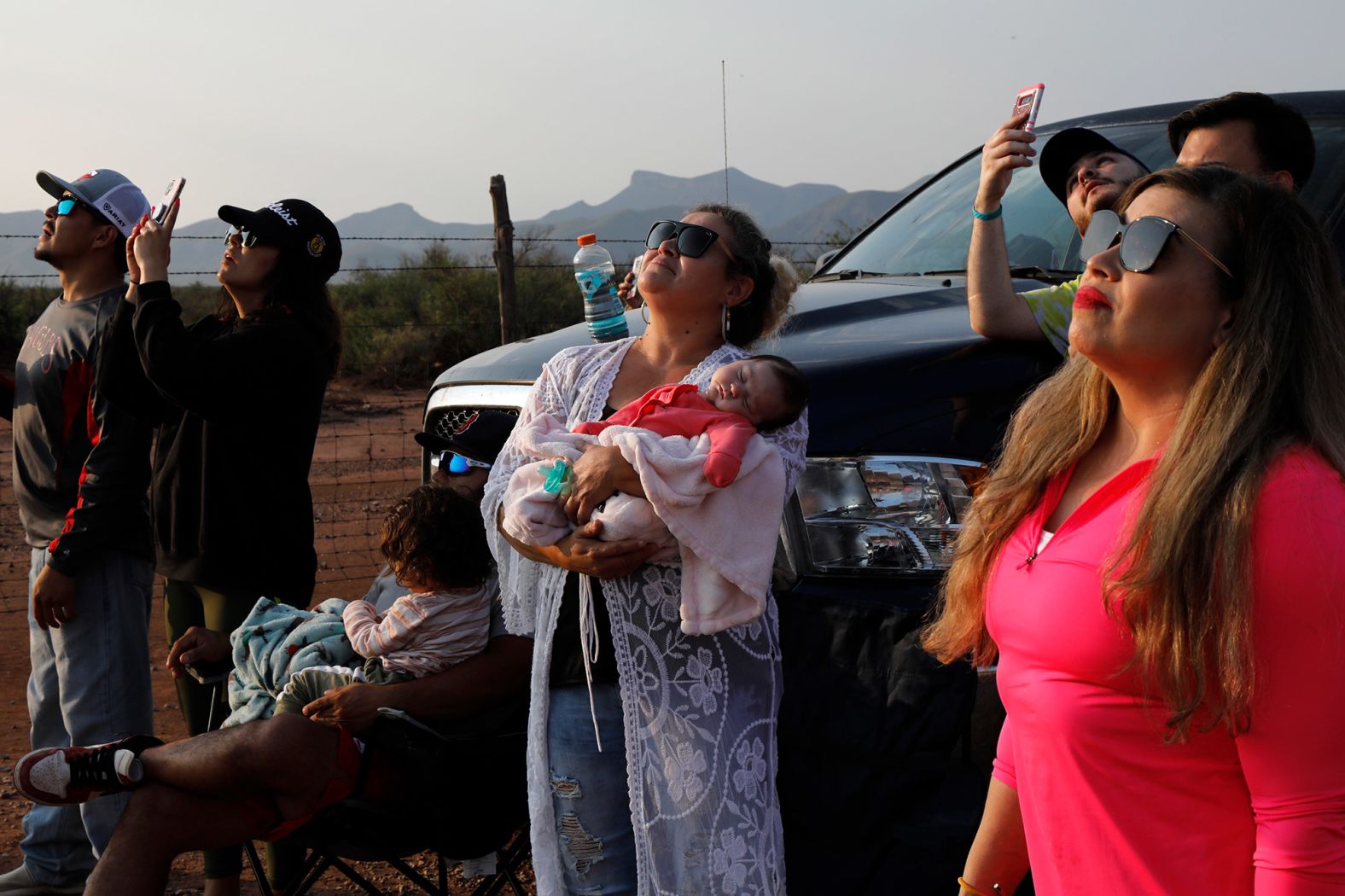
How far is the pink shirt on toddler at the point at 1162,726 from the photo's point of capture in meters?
1.58

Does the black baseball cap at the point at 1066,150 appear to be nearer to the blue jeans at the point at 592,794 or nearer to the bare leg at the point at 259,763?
the blue jeans at the point at 592,794

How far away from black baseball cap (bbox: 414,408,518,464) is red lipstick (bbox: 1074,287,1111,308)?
6.78ft

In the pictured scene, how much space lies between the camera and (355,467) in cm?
1363

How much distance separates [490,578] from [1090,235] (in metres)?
2.12

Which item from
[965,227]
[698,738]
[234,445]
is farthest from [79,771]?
[965,227]

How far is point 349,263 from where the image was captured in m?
140

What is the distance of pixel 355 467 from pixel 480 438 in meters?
10.3

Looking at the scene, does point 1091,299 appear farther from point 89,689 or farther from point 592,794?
point 89,689

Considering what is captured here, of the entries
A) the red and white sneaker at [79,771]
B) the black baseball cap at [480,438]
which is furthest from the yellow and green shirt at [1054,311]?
the red and white sneaker at [79,771]

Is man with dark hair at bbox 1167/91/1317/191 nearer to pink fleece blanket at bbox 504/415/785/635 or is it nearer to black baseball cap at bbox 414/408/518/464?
pink fleece blanket at bbox 504/415/785/635

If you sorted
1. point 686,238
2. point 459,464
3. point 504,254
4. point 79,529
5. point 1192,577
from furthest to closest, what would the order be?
1. point 504,254
2. point 79,529
3. point 459,464
4. point 686,238
5. point 1192,577

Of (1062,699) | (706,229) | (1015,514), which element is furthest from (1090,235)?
(706,229)

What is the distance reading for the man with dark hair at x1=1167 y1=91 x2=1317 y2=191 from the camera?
3133 millimetres

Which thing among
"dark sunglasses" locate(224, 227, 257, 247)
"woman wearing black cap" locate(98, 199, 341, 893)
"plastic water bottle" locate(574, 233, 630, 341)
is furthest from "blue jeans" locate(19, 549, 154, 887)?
"plastic water bottle" locate(574, 233, 630, 341)
